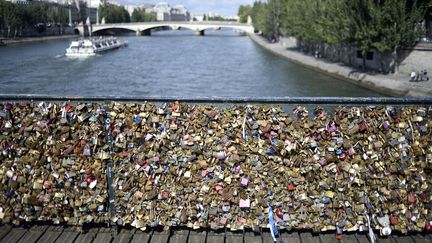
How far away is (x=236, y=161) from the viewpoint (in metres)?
3.42

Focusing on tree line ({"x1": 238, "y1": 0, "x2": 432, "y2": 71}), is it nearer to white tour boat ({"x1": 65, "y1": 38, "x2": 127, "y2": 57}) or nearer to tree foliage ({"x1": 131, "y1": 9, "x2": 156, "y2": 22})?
white tour boat ({"x1": 65, "y1": 38, "x2": 127, "y2": 57})

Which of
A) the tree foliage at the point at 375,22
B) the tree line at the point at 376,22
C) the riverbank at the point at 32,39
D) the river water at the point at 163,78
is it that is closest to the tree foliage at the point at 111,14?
the riverbank at the point at 32,39

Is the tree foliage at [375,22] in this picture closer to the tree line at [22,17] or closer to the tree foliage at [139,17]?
the tree line at [22,17]

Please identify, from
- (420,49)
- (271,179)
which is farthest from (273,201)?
(420,49)

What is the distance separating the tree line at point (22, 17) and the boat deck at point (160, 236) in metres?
56.9

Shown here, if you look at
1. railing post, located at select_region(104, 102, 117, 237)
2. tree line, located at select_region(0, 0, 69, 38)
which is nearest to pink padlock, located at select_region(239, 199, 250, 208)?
railing post, located at select_region(104, 102, 117, 237)

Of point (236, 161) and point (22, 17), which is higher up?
point (22, 17)

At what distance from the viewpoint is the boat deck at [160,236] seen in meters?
3.41

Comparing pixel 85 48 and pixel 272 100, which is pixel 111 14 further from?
pixel 272 100

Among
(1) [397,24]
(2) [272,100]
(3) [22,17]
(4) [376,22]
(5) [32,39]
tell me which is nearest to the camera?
(2) [272,100]

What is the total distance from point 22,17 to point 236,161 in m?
62.0

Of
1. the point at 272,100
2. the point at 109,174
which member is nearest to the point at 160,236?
the point at 109,174

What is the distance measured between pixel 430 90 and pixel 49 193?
61.5 feet

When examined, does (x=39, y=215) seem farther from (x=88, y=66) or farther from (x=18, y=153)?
(x=88, y=66)
